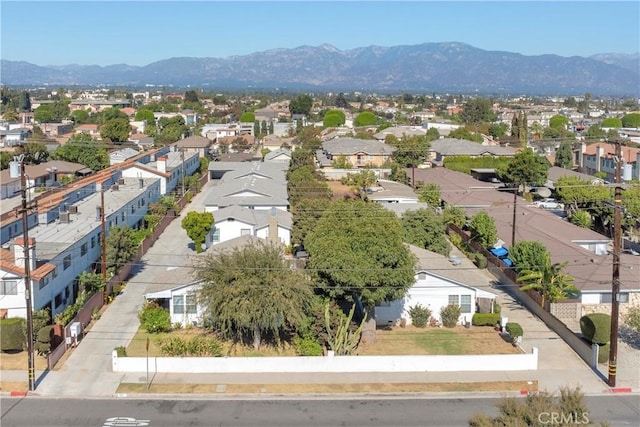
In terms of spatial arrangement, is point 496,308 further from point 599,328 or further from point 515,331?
point 599,328

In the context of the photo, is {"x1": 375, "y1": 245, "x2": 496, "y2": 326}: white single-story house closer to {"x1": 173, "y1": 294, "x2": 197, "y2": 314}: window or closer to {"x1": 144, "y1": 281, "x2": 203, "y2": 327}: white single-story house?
{"x1": 144, "y1": 281, "x2": 203, "y2": 327}: white single-story house

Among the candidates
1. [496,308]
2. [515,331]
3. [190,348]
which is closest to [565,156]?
[496,308]

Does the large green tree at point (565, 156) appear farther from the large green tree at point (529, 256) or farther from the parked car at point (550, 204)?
the large green tree at point (529, 256)

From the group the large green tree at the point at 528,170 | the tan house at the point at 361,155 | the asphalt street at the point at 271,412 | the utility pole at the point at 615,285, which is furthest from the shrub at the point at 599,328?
the tan house at the point at 361,155

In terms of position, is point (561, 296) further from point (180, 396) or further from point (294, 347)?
point (180, 396)

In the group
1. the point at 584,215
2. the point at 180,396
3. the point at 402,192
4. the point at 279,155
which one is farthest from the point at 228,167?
the point at 180,396

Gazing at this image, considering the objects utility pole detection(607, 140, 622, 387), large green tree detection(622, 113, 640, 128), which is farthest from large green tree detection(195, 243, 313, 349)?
large green tree detection(622, 113, 640, 128)
